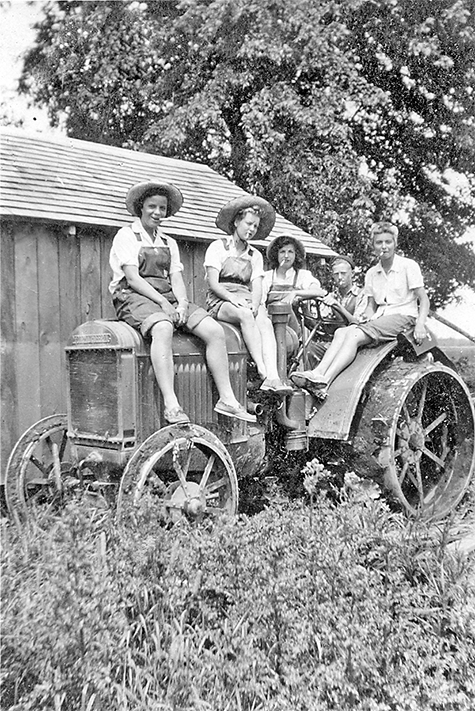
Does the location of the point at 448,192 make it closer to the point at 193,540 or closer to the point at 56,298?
the point at 56,298

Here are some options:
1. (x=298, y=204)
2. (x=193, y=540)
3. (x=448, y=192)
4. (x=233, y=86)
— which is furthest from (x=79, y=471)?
(x=448, y=192)

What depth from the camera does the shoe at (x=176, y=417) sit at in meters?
4.58

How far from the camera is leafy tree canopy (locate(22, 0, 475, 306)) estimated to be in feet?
42.5

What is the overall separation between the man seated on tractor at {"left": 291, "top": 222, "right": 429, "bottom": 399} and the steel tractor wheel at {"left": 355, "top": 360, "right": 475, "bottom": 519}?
0.34m

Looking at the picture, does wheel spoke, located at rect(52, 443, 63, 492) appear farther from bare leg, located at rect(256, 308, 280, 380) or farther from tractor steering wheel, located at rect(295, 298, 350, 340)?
tractor steering wheel, located at rect(295, 298, 350, 340)

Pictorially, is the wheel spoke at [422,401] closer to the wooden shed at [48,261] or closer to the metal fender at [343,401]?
the metal fender at [343,401]

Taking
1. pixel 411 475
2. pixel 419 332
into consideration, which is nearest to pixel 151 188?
pixel 419 332

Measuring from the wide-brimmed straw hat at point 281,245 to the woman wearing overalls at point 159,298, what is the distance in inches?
42.0

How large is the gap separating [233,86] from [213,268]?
9707 millimetres

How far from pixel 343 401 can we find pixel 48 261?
Result: 3175 mm

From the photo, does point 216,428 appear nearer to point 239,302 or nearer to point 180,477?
point 180,477

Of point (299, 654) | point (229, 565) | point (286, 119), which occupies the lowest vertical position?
point (299, 654)

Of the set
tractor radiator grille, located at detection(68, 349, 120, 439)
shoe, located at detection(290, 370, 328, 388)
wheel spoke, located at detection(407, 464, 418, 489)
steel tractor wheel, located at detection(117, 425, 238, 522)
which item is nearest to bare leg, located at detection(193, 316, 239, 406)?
steel tractor wheel, located at detection(117, 425, 238, 522)

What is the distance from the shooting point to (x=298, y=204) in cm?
1370
